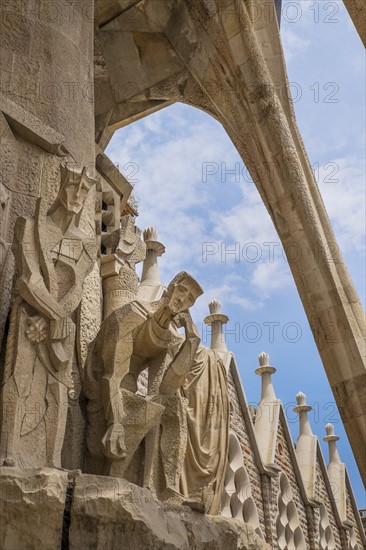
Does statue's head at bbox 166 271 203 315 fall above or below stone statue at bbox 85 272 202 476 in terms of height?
above

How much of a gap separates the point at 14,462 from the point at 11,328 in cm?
69

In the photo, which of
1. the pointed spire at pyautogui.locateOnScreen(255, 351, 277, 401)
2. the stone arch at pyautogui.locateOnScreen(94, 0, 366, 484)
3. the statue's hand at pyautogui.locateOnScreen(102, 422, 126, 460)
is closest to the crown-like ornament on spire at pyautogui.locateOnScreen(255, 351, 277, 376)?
the pointed spire at pyautogui.locateOnScreen(255, 351, 277, 401)

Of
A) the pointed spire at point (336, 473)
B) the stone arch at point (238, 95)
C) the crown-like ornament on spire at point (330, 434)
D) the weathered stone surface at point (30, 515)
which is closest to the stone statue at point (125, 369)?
the weathered stone surface at point (30, 515)

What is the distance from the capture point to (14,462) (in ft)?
12.4

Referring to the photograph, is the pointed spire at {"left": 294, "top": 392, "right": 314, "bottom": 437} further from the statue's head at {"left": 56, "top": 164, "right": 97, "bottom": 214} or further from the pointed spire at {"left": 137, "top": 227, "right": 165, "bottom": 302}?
the statue's head at {"left": 56, "top": 164, "right": 97, "bottom": 214}

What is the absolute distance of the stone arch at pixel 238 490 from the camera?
11.4 m

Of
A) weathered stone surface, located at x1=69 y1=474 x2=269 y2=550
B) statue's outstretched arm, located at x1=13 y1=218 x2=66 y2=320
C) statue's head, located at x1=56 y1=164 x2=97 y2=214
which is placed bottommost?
weathered stone surface, located at x1=69 y1=474 x2=269 y2=550

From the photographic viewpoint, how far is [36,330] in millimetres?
4133

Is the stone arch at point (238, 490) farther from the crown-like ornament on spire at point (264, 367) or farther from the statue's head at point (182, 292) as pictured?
the statue's head at point (182, 292)

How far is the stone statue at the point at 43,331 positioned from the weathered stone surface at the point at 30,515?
247 millimetres

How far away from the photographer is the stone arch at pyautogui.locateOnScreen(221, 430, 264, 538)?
37.6ft

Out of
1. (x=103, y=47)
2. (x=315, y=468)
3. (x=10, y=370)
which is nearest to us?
(x=10, y=370)

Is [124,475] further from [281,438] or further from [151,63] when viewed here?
[281,438]

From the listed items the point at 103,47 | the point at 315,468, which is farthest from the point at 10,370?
the point at 315,468
